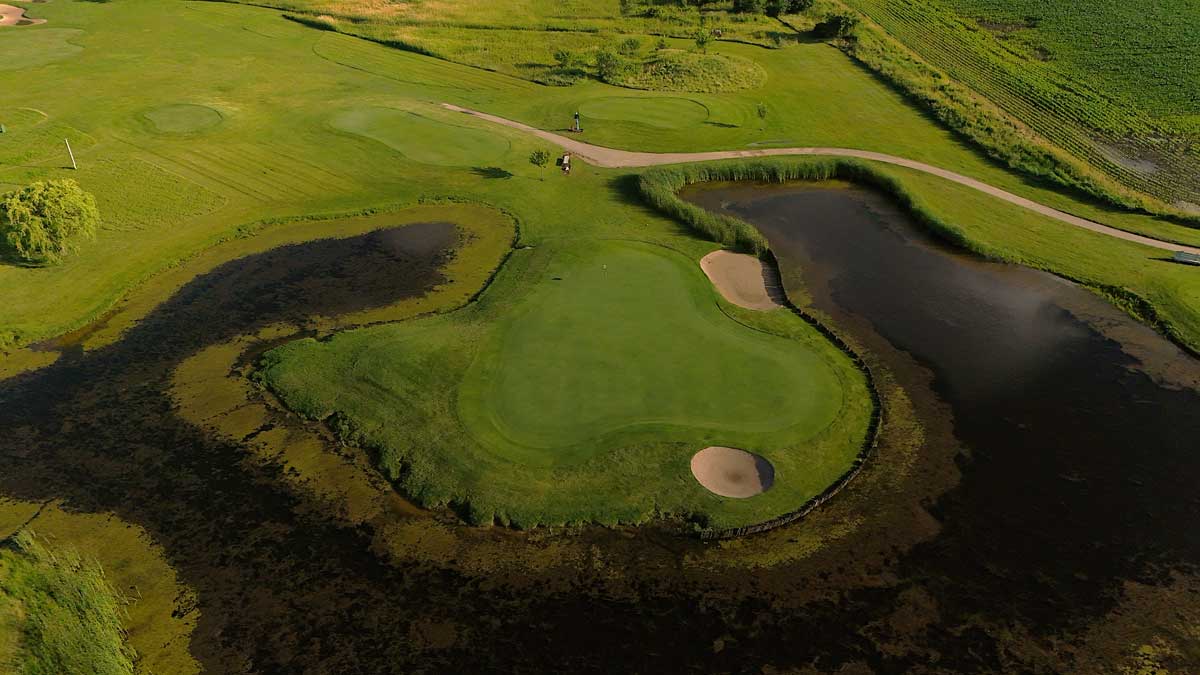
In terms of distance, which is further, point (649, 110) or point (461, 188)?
point (649, 110)

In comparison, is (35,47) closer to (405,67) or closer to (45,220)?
(405,67)

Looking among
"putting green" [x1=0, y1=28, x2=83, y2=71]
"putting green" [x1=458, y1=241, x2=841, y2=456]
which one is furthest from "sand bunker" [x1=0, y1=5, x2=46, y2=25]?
"putting green" [x1=458, y1=241, x2=841, y2=456]

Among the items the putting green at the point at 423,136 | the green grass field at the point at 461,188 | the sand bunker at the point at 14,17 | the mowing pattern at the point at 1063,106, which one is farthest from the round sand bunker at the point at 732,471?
the sand bunker at the point at 14,17

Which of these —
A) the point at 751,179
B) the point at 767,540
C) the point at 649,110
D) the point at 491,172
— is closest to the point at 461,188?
the point at 491,172

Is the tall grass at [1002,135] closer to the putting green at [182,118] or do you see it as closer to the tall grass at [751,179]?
the tall grass at [751,179]

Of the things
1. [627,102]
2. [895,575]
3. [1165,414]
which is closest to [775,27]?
[627,102]

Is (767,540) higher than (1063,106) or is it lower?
lower
